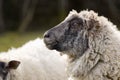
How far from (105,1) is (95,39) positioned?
23.5 metres

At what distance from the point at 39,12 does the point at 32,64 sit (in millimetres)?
21560

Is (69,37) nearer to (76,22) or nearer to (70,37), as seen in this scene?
(70,37)

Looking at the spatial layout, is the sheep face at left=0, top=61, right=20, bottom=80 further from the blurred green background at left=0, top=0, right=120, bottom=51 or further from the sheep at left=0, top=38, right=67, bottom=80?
the blurred green background at left=0, top=0, right=120, bottom=51

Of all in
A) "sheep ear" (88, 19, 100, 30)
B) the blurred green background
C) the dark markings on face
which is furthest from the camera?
the blurred green background

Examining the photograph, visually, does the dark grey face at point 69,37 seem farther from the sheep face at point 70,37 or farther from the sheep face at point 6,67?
Answer: the sheep face at point 6,67

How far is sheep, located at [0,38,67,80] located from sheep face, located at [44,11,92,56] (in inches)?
79.0

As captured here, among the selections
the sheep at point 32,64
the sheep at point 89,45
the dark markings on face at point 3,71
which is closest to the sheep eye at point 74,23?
the sheep at point 89,45

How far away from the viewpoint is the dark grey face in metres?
7.09

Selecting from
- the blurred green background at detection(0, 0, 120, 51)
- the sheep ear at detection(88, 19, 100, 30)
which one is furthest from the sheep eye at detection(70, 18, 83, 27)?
the blurred green background at detection(0, 0, 120, 51)

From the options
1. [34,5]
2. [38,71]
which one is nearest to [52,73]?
[38,71]

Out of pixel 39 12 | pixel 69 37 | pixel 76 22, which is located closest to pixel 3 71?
pixel 69 37

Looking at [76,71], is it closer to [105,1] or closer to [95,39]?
[95,39]

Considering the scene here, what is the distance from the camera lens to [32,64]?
31.8ft

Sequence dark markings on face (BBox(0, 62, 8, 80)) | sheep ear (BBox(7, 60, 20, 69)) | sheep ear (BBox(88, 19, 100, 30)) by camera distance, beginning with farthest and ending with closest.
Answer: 1. sheep ear (BBox(7, 60, 20, 69))
2. dark markings on face (BBox(0, 62, 8, 80))
3. sheep ear (BBox(88, 19, 100, 30))
